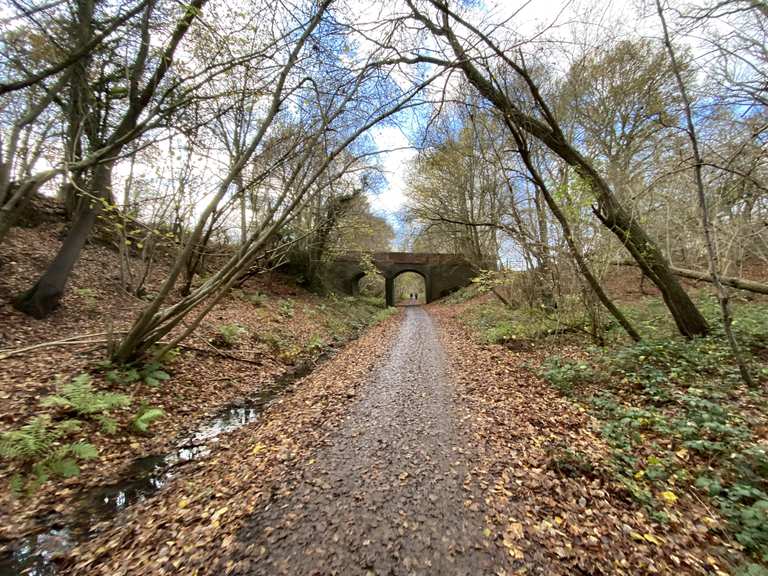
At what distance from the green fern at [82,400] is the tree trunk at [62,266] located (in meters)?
4.28

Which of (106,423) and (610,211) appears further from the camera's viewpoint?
(610,211)

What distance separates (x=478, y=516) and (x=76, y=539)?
3.55 meters

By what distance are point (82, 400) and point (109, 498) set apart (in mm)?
1614

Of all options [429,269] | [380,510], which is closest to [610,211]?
[380,510]

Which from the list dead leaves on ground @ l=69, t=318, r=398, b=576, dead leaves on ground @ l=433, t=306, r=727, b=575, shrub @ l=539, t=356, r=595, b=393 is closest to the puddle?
dead leaves on ground @ l=69, t=318, r=398, b=576

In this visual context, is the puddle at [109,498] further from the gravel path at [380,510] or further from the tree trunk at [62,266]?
the tree trunk at [62,266]

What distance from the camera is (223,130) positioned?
283 inches

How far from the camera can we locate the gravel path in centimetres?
236

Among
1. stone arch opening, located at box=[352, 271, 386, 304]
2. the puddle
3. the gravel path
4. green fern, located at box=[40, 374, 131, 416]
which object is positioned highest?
stone arch opening, located at box=[352, 271, 386, 304]

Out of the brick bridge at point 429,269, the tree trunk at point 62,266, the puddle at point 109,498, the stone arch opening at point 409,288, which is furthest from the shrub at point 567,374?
the stone arch opening at point 409,288

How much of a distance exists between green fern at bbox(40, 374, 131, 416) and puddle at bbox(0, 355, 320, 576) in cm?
96

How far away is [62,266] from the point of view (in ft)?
24.7

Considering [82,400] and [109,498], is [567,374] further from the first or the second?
[82,400]

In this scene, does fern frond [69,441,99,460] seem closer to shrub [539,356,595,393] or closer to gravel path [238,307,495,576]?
gravel path [238,307,495,576]
